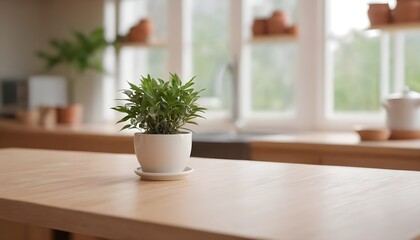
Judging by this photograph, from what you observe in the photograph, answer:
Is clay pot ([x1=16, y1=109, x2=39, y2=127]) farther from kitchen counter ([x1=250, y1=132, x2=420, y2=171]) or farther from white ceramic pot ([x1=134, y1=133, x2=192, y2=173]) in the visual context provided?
white ceramic pot ([x1=134, y1=133, x2=192, y2=173])

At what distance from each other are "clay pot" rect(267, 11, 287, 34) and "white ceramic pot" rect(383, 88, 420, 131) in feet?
3.05

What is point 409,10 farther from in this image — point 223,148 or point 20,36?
point 20,36

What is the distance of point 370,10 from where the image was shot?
10.2 feet

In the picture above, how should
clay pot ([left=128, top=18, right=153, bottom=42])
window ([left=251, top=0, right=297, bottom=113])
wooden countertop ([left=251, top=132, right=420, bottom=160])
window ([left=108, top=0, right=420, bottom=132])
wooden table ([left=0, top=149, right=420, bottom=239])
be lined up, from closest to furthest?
wooden table ([left=0, top=149, right=420, bottom=239]) < wooden countertop ([left=251, top=132, right=420, bottom=160]) < window ([left=108, top=0, right=420, bottom=132]) < window ([left=251, top=0, right=297, bottom=113]) < clay pot ([left=128, top=18, right=153, bottom=42])

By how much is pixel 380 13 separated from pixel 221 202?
7.28 feet

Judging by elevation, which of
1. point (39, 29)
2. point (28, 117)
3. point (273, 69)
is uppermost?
point (39, 29)

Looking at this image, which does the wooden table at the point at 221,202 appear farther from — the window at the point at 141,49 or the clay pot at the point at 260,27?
the window at the point at 141,49

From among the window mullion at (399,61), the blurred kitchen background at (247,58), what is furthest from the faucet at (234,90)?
the window mullion at (399,61)

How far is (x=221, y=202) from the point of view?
1157mm

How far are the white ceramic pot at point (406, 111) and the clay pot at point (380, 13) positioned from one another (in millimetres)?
405

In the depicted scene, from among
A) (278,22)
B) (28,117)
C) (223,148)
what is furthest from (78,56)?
(223,148)

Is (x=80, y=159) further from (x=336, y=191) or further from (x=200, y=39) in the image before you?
(x=200, y=39)

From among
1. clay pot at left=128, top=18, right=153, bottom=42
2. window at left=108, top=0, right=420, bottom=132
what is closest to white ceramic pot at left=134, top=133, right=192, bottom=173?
window at left=108, top=0, right=420, bottom=132

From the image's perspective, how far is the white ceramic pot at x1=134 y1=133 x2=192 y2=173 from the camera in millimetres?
1425
